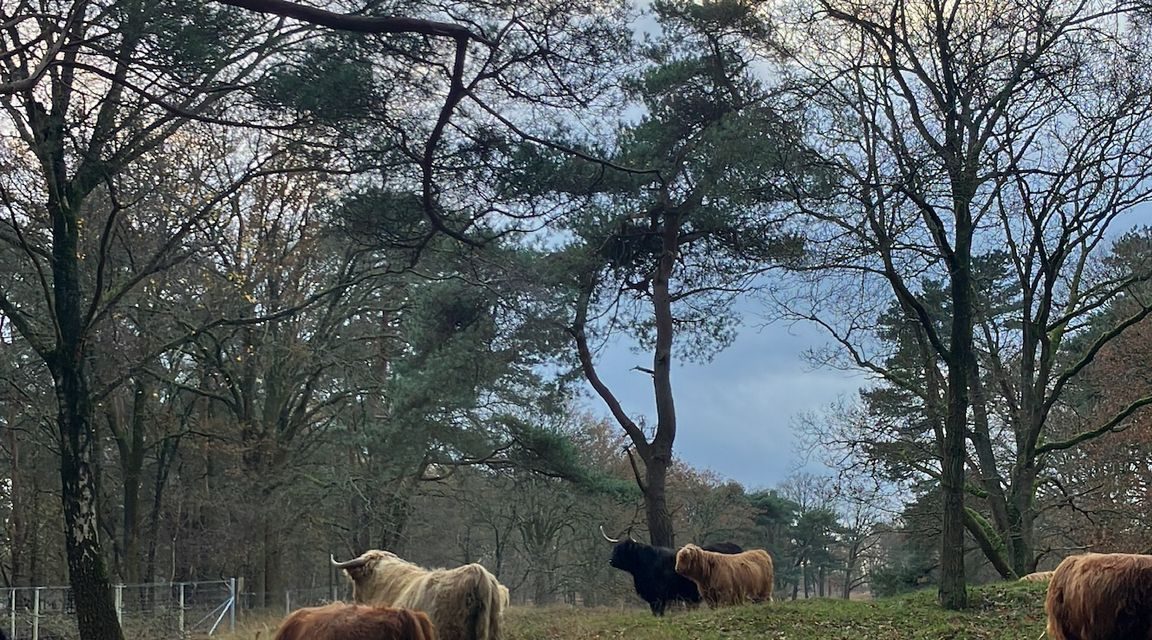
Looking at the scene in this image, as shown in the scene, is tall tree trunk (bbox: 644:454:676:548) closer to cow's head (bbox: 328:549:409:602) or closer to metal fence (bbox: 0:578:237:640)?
metal fence (bbox: 0:578:237:640)

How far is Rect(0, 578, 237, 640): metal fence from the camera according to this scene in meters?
→ 19.8

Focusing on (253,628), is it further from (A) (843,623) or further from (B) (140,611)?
(A) (843,623)

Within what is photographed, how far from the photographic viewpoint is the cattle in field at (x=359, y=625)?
645 cm

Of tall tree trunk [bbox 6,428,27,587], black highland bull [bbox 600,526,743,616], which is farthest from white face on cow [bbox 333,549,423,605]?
tall tree trunk [bbox 6,428,27,587]

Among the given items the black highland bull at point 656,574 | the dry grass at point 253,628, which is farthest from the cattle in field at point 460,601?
the black highland bull at point 656,574

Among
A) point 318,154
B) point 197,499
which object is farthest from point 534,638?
point 197,499

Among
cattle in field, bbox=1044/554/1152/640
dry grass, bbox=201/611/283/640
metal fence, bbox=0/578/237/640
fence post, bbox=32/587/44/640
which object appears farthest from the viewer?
metal fence, bbox=0/578/237/640

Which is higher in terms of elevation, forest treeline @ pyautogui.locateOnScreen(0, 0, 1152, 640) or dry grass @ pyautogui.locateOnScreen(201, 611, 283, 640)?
forest treeline @ pyautogui.locateOnScreen(0, 0, 1152, 640)

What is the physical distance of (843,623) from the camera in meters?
12.4

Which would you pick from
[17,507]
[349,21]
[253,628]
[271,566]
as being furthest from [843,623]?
[17,507]

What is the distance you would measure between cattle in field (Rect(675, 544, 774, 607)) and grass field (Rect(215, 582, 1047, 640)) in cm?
191

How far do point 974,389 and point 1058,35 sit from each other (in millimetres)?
6795

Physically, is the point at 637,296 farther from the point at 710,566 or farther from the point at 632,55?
the point at 632,55

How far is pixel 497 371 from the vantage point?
68.6 ft
